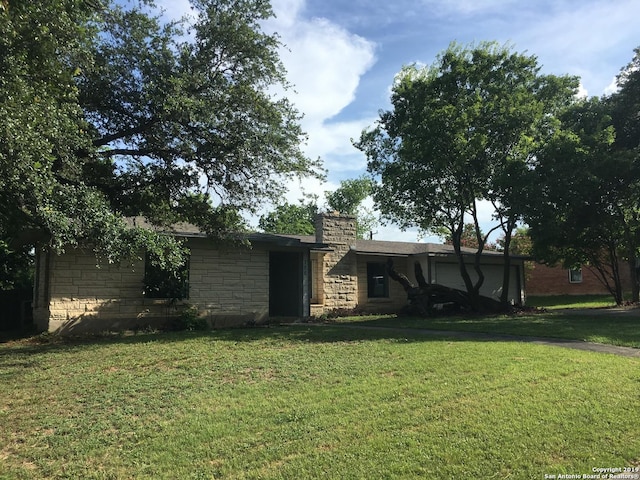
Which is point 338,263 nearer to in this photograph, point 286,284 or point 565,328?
point 286,284

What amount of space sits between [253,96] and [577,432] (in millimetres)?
10320

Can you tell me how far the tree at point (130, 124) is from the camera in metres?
7.49

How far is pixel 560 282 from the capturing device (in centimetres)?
3197

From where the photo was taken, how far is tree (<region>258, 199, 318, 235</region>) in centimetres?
4866

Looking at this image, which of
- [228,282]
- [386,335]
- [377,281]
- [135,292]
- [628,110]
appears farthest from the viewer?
[377,281]

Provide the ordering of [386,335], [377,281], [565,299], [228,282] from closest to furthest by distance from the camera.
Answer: [386,335], [228,282], [377,281], [565,299]

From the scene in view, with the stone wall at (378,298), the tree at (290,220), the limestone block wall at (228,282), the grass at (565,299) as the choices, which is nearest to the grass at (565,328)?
the limestone block wall at (228,282)

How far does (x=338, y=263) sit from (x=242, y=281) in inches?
197

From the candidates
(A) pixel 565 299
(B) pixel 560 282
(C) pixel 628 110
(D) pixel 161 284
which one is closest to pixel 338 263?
(D) pixel 161 284

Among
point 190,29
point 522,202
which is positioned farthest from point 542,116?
point 190,29

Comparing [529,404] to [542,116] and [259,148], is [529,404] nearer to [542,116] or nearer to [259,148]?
[259,148]

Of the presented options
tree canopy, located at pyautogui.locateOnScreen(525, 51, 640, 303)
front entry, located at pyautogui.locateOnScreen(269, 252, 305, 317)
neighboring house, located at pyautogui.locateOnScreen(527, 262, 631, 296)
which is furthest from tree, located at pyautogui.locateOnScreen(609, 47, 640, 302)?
neighboring house, located at pyautogui.locateOnScreen(527, 262, 631, 296)

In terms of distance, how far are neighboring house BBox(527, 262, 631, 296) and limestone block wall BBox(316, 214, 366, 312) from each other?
55.4ft

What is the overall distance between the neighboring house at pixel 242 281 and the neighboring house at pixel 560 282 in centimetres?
1242
